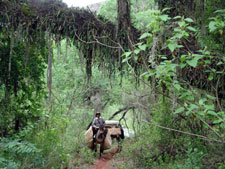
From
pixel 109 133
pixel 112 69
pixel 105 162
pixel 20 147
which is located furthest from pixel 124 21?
pixel 109 133

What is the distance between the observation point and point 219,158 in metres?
5.32

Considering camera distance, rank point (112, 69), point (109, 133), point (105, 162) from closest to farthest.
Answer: point (112, 69) → point (105, 162) → point (109, 133)

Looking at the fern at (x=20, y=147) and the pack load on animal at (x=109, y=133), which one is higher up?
the fern at (x=20, y=147)

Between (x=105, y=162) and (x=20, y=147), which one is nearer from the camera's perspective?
(x=20, y=147)

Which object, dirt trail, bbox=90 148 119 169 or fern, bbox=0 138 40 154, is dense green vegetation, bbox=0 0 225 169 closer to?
fern, bbox=0 138 40 154

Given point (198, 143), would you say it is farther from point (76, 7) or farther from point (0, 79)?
point (0, 79)

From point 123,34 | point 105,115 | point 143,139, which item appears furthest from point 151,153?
point 105,115

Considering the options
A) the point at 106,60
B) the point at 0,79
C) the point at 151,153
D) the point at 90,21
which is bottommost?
the point at 151,153

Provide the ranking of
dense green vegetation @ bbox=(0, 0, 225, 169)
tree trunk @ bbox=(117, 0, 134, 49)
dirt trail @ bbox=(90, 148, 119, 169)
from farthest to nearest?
1. dirt trail @ bbox=(90, 148, 119, 169)
2. tree trunk @ bbox=(117, 0, 134, 49)
3. dense green vegetation @ bbox=(0, 0, 225, 169)

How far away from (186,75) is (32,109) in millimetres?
3842

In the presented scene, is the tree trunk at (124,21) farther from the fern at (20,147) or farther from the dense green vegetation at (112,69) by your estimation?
the fern at (20,147)

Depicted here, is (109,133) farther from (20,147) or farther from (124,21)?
(20,147)

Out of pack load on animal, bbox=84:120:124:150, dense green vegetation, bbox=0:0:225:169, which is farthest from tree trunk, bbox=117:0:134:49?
pack load on animal, bbox=84:120:124:150

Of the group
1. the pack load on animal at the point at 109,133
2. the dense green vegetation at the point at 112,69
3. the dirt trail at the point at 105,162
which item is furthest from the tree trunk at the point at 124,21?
the pack load on animal at the point at 109,133
